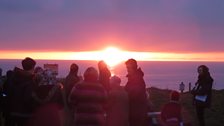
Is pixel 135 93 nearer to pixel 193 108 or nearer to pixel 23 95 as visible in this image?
pixel 23 95

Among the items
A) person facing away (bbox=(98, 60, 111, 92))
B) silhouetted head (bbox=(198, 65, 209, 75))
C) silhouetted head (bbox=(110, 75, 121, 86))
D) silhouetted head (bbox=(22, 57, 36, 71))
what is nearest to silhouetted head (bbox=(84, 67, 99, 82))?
silhouetted head (bbox=(110, 75, 121, 86))

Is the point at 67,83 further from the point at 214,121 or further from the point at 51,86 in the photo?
the point at 214,121

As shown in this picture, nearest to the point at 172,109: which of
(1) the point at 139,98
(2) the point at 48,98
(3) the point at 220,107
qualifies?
(1) the point at 139,98

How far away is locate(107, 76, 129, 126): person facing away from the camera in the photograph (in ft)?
44.6

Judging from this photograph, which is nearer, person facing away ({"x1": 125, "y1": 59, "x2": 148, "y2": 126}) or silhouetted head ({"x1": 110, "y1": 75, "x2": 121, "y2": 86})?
silhouetted head ({"x1": 110, "y1": 75, "x2": 121, "y2": 86})

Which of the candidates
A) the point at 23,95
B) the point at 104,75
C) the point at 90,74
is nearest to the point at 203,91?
the point at 104,75

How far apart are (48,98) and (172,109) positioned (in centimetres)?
275

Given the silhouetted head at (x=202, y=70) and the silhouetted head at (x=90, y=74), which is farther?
the silhouetted head at (x=202, y=70)

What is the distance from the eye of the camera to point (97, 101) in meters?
12.9

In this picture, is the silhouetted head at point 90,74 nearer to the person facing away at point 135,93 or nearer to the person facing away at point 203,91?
the person facing away at point 135,93

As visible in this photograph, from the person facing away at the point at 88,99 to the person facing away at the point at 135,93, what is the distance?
125 cm

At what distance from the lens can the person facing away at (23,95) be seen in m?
13.2

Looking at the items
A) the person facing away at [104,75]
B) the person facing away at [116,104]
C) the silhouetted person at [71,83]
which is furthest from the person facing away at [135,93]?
the silhouetted person at [71,83]

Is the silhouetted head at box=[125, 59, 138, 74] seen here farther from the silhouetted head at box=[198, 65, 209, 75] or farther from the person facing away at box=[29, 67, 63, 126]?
the silhouetted head at box=[198, 65, 209, 75]
